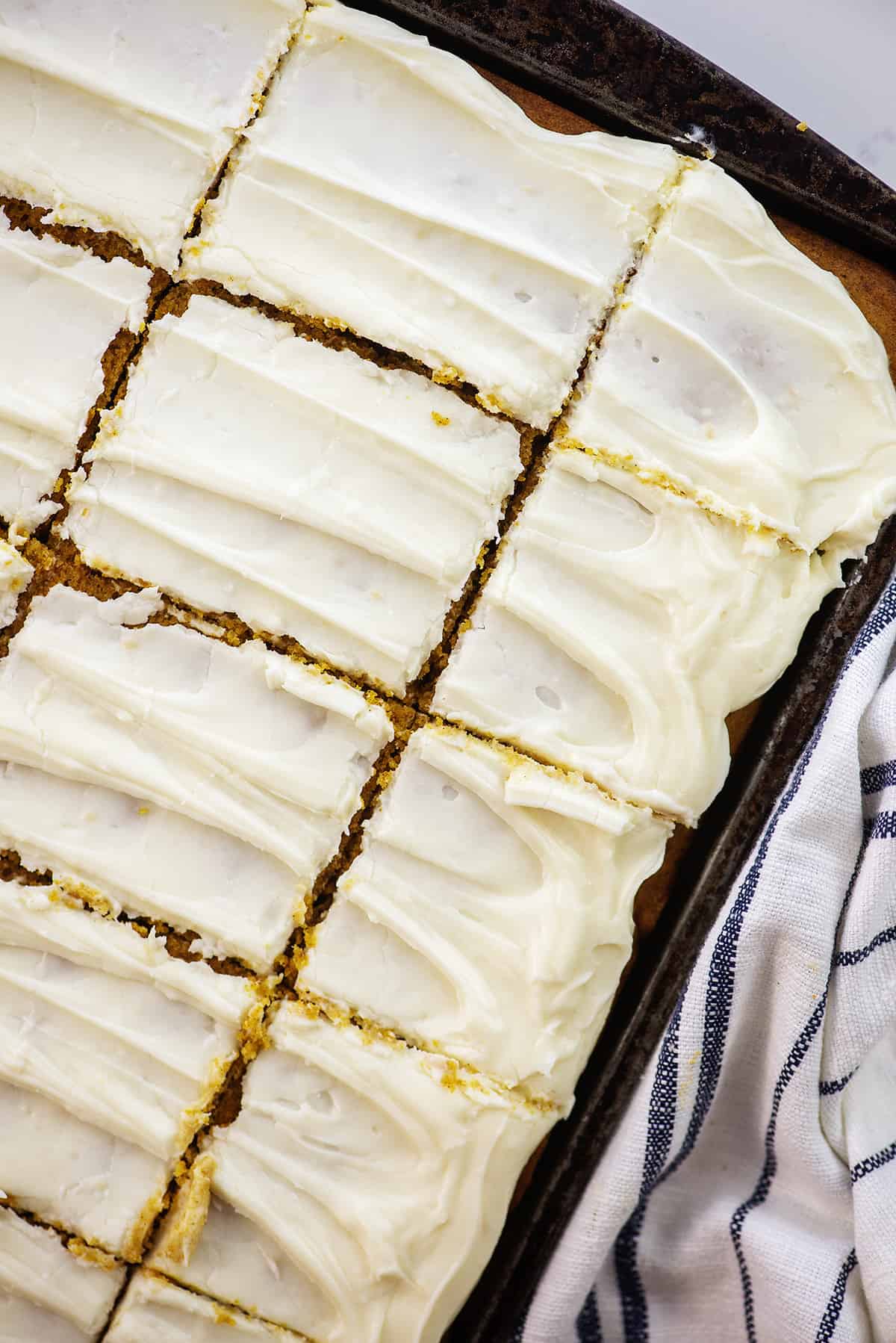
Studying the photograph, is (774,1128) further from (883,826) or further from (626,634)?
(626,634)

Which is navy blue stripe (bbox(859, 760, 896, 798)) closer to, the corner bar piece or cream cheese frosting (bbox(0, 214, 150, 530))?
the corner bar piece

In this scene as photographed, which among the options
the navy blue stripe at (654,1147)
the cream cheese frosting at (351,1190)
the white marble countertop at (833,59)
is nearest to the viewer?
the cream cheese frosting at (351,1190)

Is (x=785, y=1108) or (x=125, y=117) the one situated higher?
(x=125, y=117)

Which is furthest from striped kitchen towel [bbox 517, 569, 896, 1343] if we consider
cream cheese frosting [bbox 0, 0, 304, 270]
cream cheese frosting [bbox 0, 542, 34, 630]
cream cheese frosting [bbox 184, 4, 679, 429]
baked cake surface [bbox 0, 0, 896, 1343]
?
cream cheese frosting [bbox 0, 0, 304, 270]

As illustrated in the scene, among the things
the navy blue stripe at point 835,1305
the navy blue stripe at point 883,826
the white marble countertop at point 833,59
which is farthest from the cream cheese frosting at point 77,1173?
the white marble countertop at point 833,59

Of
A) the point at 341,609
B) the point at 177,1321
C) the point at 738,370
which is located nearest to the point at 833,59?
the point at 738,370

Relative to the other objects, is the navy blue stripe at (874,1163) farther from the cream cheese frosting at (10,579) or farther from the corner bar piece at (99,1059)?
the cream cheese frosting at (10,579)
